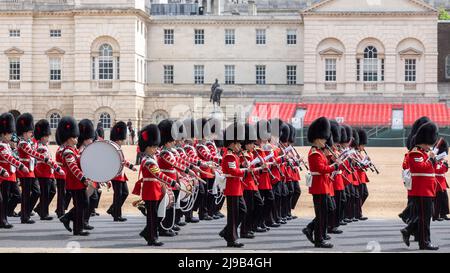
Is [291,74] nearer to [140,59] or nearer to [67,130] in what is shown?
[140,59]

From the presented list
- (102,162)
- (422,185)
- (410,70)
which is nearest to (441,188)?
(422,185)

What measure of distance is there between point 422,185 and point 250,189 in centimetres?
300

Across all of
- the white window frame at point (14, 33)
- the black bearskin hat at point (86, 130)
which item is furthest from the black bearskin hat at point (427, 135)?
the white window frame at point (14, 33)

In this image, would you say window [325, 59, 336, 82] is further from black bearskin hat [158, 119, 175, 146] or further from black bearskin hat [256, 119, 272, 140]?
black bearskin hat [158, 119, 175, 146]

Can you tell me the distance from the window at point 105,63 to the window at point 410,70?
60.0 feet

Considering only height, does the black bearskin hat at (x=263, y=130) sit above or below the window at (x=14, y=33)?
below

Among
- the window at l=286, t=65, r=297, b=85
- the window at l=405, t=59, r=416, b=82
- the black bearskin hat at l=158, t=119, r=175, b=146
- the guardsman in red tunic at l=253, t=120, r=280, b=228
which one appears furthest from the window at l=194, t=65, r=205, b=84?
the black bearskin hat at l=158, t=119, r=175, b=146

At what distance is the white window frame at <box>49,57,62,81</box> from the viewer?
70.7m

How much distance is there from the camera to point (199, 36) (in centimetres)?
7369

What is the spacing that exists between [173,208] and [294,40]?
54844 millimetres

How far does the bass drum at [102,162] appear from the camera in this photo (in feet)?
59.9

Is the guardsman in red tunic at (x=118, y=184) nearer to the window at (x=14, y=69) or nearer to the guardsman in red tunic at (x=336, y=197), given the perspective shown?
the guardsman in red tunic at (x=336, y=197)

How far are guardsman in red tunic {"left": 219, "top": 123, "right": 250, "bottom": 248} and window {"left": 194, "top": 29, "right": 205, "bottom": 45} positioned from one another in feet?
183
